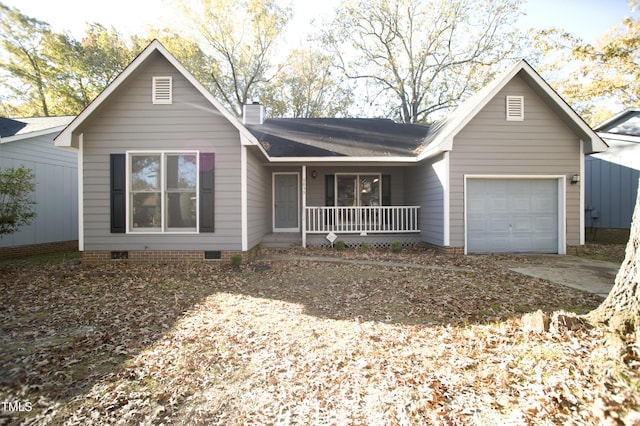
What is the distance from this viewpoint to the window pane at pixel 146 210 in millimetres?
8227

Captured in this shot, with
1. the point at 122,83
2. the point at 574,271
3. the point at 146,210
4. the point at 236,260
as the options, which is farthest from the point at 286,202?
the point at 574,271

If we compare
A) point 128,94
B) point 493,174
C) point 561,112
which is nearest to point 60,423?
point 128,94

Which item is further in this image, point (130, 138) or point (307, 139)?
point (307, 139)

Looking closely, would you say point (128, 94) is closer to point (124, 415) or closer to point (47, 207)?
point (47, 207)

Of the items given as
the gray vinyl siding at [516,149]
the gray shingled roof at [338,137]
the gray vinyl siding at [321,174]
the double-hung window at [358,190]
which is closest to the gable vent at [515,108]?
the gray vinyl siding at [516,149]

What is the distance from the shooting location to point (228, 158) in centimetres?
826

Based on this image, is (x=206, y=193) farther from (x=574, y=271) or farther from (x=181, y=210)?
(x=574, y=271)

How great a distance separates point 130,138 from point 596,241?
16522 mm

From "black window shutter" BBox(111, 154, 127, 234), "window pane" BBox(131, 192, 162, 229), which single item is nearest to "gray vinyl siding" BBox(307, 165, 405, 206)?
"window pane" BBox(131, 192, 162, 229)

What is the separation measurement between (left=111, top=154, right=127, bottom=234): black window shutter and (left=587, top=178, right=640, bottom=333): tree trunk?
9.42 metres

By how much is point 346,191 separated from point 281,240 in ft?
11.0

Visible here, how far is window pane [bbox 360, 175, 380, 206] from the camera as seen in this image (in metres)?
12.5

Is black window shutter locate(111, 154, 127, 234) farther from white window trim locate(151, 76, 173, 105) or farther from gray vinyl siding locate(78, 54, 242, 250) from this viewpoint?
white window trim locate(151, 76, 173, 105)

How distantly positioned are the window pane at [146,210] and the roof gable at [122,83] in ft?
6.82
